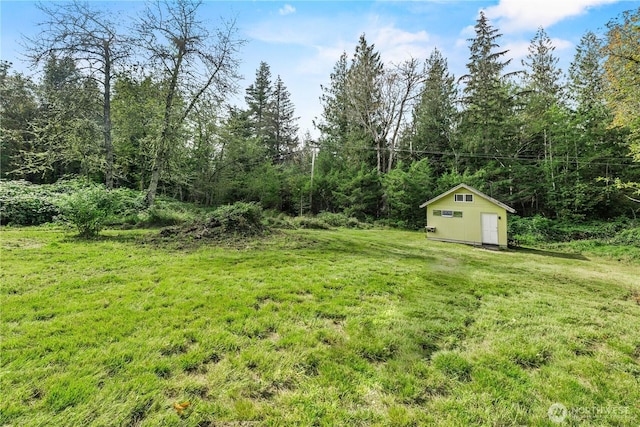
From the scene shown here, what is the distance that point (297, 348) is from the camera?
2.49m

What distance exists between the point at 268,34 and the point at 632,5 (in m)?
11.8

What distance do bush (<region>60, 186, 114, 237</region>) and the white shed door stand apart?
1344 centimetres

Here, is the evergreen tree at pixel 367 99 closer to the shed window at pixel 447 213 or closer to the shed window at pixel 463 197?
the shed window at pixel 447 213

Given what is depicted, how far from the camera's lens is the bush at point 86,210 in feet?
21.1

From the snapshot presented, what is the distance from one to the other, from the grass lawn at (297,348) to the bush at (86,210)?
1.81 metres

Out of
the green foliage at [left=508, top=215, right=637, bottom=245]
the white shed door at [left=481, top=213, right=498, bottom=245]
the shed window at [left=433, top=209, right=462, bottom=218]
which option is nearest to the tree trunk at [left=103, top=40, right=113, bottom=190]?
the shed window at [left=433, top=209, right=462, bottom=218]

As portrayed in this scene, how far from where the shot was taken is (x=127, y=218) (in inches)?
386

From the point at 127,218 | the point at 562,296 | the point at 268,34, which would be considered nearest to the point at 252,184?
the point at 127,218

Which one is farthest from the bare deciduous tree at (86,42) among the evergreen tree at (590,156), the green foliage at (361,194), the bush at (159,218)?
the evergreen tree at (590,156)

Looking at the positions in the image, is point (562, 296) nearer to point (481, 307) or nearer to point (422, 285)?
point (481, 307)

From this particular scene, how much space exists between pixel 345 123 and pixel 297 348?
21142mm

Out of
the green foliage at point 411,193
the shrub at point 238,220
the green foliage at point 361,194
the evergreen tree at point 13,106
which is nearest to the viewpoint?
the shrub at point 238,220

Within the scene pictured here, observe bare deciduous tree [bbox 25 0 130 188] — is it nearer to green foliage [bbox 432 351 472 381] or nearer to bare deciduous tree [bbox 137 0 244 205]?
bare deciduous tree [bbox 137 0 244 205]

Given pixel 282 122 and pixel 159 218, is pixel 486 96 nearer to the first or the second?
pixel 282 122
